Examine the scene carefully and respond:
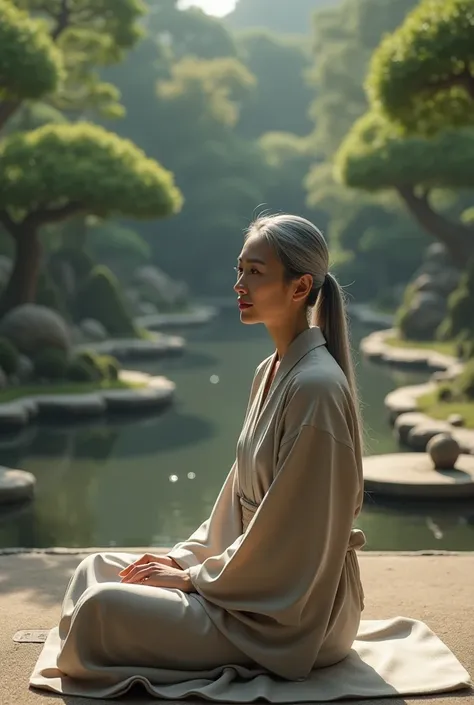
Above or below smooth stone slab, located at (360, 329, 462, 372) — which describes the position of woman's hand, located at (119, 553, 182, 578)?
below

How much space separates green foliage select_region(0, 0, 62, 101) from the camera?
12.9 metres

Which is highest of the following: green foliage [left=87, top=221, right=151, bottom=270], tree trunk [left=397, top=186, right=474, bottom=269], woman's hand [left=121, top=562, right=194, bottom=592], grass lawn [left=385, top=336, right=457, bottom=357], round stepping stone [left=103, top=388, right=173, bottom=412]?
green foliage [left=87, top=221, right=151, bottom=270]

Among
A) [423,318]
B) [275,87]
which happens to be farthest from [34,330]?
[275,87]

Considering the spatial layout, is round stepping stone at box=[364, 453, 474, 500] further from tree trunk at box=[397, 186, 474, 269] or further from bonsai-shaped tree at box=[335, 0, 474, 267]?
tree trunk at box=[397, 186, 474, 269]

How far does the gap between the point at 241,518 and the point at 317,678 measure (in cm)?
60

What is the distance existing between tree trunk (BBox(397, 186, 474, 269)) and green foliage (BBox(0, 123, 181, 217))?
18.8ft

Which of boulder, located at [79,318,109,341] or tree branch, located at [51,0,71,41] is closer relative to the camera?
tree branch, located at [51,0,71,41]

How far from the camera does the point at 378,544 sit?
7449 millimetres

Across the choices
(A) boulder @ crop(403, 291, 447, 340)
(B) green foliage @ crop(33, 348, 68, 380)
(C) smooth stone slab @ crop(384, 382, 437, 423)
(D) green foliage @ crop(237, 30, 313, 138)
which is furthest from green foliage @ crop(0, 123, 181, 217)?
(D) green foliage @ crop(237, 30, 313, 138)

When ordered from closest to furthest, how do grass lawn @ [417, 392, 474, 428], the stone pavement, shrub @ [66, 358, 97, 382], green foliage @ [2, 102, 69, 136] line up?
1. the stone pavement
2. grass lawn @ [417, 392, 474, 428]
3. shrub @ [66, 358, 97, 382]
4. green foliage @ [2, 102, 69, 136]

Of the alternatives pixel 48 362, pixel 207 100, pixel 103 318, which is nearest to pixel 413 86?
pixel 48 362

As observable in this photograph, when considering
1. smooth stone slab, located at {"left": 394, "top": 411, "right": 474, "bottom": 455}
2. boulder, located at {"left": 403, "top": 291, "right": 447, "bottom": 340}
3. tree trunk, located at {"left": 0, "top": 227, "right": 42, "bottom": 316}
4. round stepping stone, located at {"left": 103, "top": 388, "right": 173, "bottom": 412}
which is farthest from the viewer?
boulder, located at {"left": 403, "top": 291, "right": 447, "bottom": 340}

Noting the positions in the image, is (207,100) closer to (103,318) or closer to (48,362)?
(103,318)

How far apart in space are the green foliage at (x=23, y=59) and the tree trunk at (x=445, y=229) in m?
8.66
